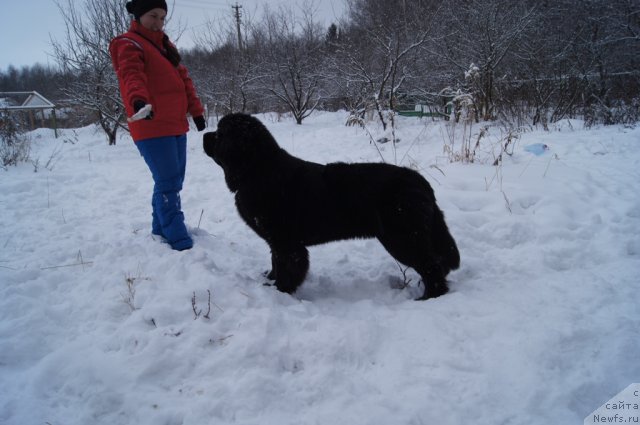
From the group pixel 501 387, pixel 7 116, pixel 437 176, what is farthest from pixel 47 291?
pixel 7 116

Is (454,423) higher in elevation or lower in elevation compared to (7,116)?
lower

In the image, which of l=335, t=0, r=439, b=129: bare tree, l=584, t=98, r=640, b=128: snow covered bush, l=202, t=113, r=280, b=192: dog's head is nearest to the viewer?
l=202, t=113, r=280, b=192: dog's head

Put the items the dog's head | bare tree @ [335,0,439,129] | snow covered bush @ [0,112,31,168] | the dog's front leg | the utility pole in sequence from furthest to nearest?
1. the utility pole
2. bare tree @ [335,0,439,129]
3. snow covered bush @ [0,112,31,168]
4. the dog's front leg
5. the dog's head

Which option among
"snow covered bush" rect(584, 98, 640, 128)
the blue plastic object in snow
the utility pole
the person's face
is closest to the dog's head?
the person's face

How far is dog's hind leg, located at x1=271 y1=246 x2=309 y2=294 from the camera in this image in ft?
7.96

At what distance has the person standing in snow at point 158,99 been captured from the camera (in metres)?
2.33

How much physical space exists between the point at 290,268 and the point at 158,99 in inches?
63.1

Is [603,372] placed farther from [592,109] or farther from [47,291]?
[592,109]

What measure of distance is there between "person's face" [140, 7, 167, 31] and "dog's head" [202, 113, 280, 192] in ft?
2.96

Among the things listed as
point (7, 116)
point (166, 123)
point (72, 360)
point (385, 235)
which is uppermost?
point (7, 116)

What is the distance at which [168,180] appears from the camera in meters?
2.70

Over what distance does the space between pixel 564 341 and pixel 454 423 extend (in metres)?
0.78

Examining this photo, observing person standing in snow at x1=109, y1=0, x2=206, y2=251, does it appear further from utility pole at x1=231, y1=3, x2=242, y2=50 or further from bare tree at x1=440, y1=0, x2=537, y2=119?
utility pole at x1=231, y1=3, x2=242, y2=50

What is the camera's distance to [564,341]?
1648 mm
